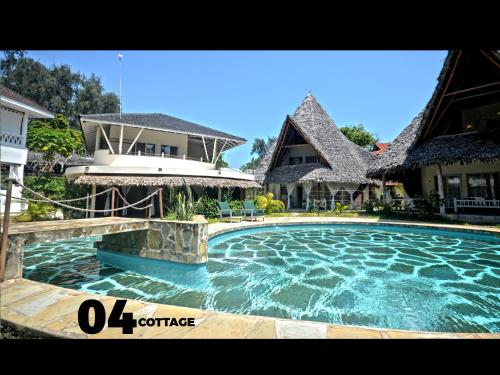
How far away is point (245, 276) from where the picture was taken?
6.31 m

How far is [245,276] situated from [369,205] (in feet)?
44.9

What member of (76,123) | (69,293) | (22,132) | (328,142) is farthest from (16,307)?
(76,123)

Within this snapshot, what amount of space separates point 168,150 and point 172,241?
12.0 meters

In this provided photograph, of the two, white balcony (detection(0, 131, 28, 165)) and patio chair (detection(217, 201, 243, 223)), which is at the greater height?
white balcony (detection(0, 131, 28, 165))

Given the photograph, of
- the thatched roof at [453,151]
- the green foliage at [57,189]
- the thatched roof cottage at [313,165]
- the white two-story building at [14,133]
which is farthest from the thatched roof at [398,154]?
the white two-story building at [14,133]

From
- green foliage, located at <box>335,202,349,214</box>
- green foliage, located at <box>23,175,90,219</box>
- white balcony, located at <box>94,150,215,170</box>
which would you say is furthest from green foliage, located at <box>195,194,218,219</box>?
green foliage, located at <box>335,202,349,214</box>

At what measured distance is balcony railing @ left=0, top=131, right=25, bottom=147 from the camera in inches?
531

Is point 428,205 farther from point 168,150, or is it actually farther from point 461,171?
point 168,150

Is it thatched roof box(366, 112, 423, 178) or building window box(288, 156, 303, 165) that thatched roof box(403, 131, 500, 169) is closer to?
thatched roof box(366, 112, 423, 178)

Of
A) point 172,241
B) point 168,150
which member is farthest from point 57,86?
point 172,241

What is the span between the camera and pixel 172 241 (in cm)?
673
